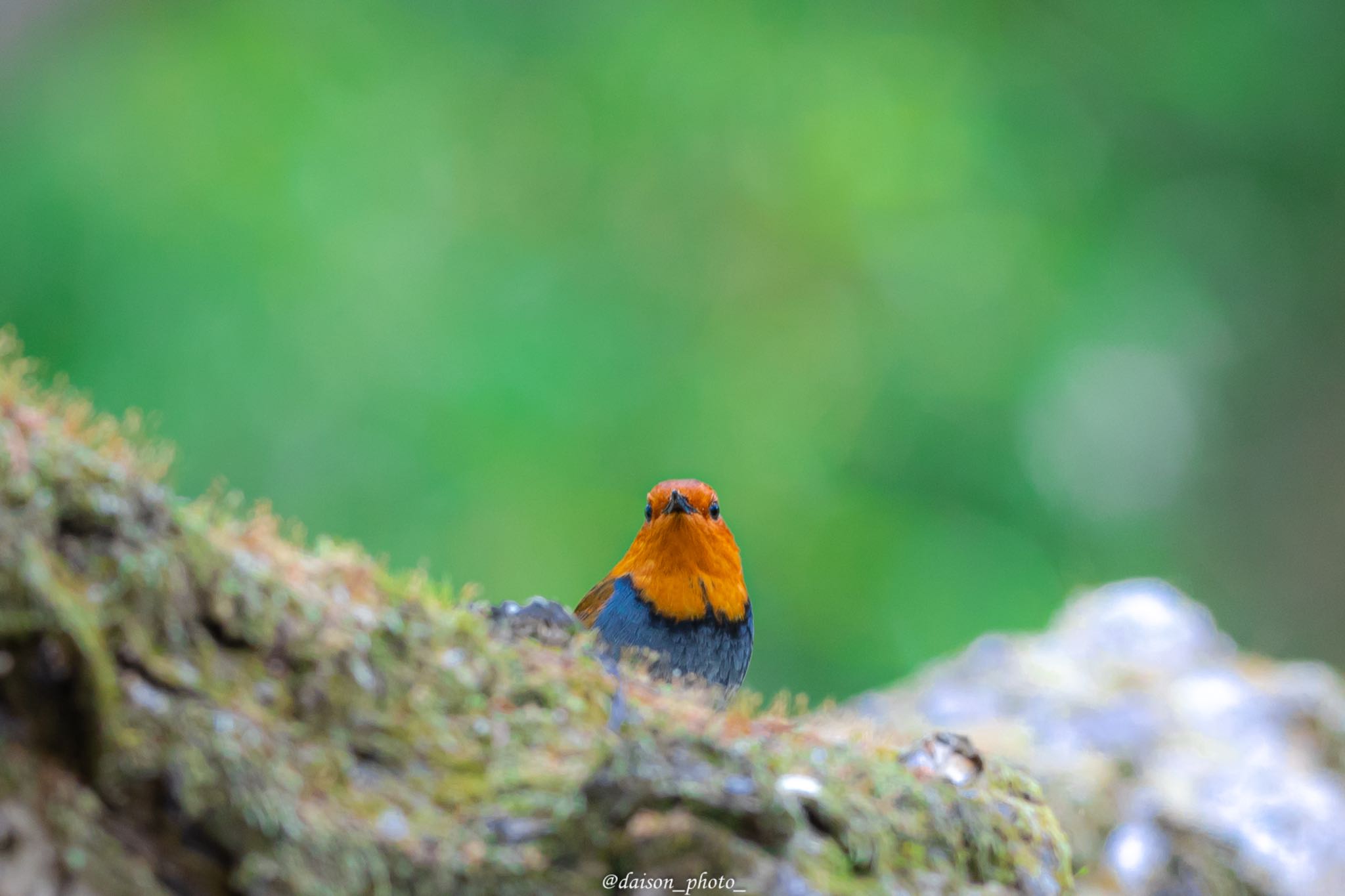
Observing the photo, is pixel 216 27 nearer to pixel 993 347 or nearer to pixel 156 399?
pixel 156 399

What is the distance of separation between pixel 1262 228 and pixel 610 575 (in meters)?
12.2

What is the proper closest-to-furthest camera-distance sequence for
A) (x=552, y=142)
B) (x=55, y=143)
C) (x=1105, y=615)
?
(x=1105, y=615) → (x=55, y=143) → (x=552, y=142)

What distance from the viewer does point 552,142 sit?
14.7m

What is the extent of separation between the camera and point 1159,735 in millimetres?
7977

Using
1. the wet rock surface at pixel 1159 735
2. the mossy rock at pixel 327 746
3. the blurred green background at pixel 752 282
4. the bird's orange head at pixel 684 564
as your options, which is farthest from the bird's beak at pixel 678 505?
the blurred green background at pixel 752 282

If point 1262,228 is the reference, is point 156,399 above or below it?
below

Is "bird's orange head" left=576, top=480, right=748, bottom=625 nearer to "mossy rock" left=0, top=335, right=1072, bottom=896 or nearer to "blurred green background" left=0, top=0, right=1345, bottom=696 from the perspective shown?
"mossy rock" left=0, top=335, right=1072, bottom=896

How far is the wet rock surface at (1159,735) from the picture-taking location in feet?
19.9

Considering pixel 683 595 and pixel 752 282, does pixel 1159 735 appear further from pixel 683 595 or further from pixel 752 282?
pixel 752 282

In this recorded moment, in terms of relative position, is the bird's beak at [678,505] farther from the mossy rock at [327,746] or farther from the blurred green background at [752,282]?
the blurred green background at [752,282]

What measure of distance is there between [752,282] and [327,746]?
12227 mm

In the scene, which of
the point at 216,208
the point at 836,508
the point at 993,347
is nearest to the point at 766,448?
the point at 836,508

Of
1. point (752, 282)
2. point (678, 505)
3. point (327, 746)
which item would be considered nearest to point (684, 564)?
point (678, 505)

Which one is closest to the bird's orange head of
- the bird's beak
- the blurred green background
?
the bird's beak
